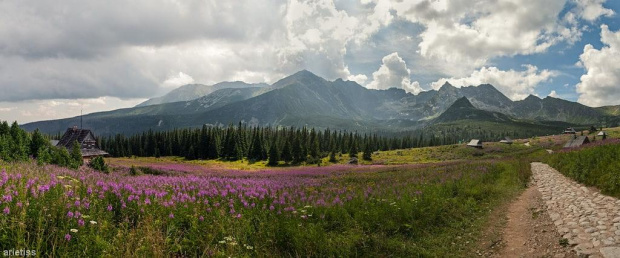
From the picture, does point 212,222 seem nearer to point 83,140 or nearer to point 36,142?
point 36,142

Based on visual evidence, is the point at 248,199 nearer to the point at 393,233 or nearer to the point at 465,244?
the point at 393,233

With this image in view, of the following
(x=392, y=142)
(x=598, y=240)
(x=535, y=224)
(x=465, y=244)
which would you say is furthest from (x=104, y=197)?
(x=392, y=142)

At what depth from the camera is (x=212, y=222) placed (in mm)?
7602

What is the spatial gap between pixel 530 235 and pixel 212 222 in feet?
Answer: 31.3

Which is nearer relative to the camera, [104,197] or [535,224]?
[104,197]

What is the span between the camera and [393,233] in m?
9.33

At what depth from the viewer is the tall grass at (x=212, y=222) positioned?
5.30m

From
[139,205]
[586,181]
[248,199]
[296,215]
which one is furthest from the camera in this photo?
[586,181]

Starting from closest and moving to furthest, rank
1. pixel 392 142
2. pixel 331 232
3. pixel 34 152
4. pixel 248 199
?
1. pixel 331 232
2. pixel 248 199
3. pixel 34 152
4. pixel 392 142

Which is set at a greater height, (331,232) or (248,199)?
(248,199)

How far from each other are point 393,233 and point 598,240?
5131 millimetres

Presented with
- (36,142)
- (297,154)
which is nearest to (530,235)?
(36,142)

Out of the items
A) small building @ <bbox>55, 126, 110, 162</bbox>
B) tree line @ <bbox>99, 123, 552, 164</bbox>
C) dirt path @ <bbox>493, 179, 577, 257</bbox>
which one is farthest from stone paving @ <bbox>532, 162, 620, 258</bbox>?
small building @ <bbox>55, 126, 110, 162</bbox>

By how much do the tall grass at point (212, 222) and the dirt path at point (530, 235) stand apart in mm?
1032
